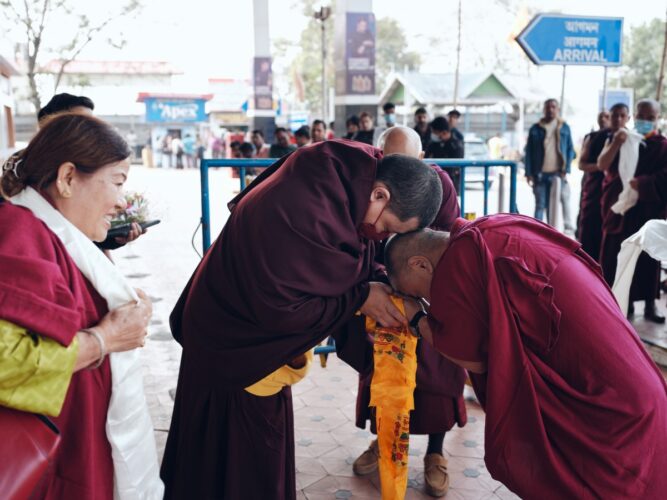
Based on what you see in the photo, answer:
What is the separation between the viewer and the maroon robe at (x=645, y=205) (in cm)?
532

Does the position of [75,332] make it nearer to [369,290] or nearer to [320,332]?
[320,332]

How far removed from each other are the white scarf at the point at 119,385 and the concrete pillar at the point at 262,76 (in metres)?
20.2

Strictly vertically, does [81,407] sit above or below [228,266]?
below

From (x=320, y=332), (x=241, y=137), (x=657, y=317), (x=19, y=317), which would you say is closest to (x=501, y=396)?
(x=320, y=332)

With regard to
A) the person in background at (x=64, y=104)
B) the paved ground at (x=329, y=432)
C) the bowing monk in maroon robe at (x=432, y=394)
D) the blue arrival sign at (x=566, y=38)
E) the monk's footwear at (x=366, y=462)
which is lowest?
the paved ground at (x=329, y=432)

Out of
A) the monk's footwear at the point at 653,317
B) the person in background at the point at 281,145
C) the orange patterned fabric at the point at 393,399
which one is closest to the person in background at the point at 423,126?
the person in background at the point at 281,145

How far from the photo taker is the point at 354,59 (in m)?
13.4

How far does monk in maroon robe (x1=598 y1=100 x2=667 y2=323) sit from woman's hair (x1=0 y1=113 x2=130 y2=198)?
15.4 ft

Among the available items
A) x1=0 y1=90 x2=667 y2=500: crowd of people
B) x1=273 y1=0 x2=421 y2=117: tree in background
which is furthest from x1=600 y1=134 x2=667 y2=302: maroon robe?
x1=273 y1=0 x2=421 y2=117: tree in background

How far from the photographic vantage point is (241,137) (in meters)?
24.7

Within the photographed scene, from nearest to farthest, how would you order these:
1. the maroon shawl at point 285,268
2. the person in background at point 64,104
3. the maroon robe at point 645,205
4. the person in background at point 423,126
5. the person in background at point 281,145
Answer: the maroon shawl at point 285,268 < the person in background at point 64,104 < the maroon robe at point 645,205 < the person in background at point 423,126 < the person in background at point 281,145

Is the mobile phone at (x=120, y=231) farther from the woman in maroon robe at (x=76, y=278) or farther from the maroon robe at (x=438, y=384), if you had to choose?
the maroon robe at (x=438, y=384)

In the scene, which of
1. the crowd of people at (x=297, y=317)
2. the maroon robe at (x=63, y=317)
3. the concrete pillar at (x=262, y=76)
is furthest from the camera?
the concrete pillar at (x=262, y=76)

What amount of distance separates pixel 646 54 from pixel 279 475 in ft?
121
